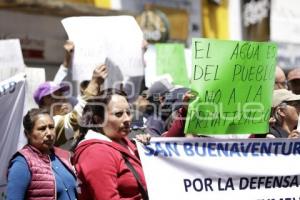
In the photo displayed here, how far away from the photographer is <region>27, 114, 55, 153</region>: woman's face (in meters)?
4.71

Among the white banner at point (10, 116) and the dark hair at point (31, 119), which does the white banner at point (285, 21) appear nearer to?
the white banner at point (10, 116)

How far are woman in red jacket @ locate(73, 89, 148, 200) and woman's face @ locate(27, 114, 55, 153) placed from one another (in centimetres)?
20

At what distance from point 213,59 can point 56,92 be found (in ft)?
5.35

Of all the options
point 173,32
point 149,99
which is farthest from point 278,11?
point 149,99

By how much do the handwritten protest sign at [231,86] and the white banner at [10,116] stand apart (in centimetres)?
148

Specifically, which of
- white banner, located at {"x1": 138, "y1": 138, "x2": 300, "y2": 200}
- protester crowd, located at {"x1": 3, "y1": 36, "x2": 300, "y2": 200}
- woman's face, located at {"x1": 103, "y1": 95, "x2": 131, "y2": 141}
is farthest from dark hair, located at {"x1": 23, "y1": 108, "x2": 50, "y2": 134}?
white banner, located at {"x1": 138, "y1": 138, "x2": 300, "y2": 200}

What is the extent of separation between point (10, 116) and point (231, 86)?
1687mm

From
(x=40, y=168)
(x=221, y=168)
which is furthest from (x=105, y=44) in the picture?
(x=40, y=168)

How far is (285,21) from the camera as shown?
17156mm

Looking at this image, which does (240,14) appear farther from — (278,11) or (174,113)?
(174,113)

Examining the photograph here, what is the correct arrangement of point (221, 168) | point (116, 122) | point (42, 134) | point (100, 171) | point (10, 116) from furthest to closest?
point (10, 116) → point (221, 168) → point (42, 134) → point (116, 122) → point (100, 171)

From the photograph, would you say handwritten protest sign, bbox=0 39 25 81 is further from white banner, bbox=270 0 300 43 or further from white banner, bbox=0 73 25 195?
white banner, bbox=270 0 300 43

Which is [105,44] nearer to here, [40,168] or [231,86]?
[231,86]

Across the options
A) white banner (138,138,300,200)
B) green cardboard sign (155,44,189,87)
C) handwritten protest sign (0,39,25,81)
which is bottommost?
white banner (138,138,300,200)
